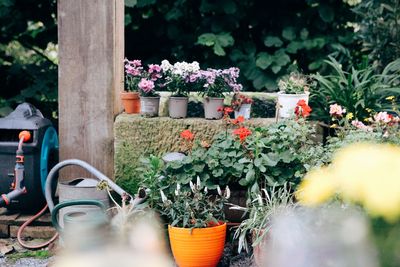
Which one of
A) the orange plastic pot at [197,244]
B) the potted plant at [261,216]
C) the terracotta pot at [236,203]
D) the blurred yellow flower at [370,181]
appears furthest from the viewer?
the terracotta pot at [236,203]

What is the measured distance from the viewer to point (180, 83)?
4621 millimetres

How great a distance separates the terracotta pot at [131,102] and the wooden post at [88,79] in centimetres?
9

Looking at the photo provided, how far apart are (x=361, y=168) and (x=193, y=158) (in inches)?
131

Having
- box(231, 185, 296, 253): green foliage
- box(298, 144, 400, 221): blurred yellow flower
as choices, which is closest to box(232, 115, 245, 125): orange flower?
box(231, 185, 296, 253): green foliage

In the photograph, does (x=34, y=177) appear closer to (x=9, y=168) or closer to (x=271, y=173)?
(x=9, y=168)

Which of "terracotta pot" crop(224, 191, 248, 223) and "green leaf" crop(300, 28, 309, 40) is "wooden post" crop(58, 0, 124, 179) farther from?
"green leaf" crop(300, 28, 309, 40)

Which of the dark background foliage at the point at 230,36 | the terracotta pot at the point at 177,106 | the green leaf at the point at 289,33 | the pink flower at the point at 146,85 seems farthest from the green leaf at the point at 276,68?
the pink flower at the point at 146,85

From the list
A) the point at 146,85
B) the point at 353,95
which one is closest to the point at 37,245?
the point at 146,85

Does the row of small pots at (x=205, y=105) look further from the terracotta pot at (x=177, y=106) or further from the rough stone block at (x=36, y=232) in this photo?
the rough stone block at (x=36, y=232)

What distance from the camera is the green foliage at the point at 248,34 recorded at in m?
6.77

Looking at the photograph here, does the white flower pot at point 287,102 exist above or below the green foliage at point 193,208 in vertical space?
above

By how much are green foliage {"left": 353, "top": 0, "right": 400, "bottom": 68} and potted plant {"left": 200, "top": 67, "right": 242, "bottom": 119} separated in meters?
2.53

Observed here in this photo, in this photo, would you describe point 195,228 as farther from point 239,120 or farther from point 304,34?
point 304,34

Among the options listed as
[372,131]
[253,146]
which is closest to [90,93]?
[253,146]
